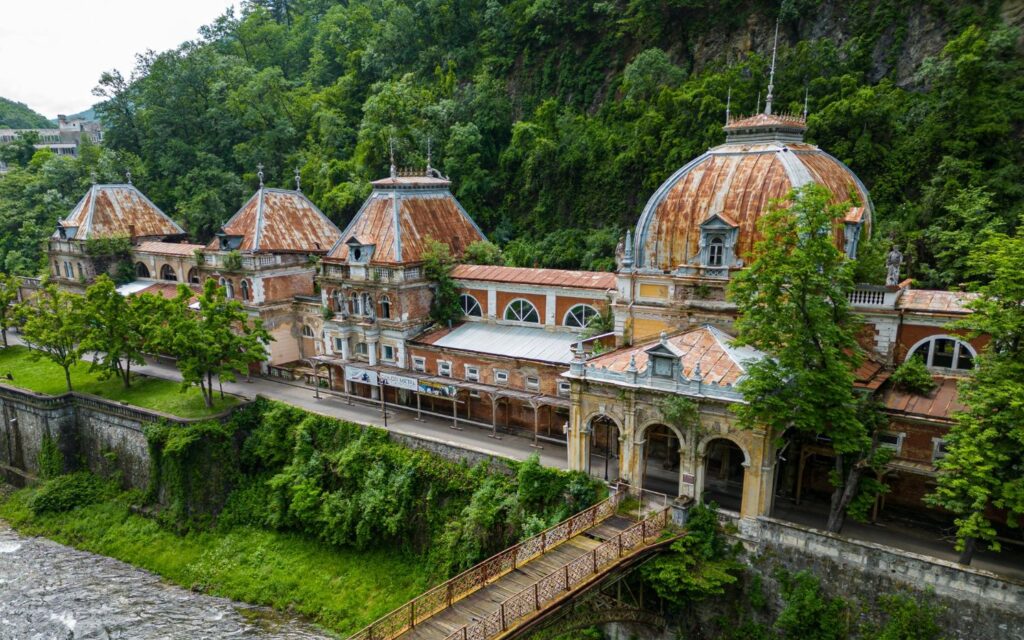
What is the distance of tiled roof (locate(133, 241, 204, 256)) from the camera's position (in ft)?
179

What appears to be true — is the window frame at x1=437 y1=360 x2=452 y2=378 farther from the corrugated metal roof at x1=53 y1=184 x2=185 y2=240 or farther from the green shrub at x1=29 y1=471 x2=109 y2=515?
the corrugated metal roof at x1=53 y1=184 x2=185 y2=240

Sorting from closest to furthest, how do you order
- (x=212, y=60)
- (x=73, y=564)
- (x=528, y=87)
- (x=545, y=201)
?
(x=73, y=564) → (x=545, y=201) → (x=528, y=87) → (x=212, y=60)

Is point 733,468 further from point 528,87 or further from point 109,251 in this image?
point 109,251

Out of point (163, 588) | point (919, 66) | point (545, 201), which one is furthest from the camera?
point (545, 201)

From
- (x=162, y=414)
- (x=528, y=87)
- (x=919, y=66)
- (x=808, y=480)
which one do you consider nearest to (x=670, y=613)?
(x=808, y=480)

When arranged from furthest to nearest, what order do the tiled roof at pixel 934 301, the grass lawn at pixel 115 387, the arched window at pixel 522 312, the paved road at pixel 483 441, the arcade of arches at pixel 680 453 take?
the grass lawn at pixel 115 387, the arched window at pixel 522 312, the tiled roof at pixel 934 301, the arcade of arches at pixel 680 453, the paved road at pixel 483 441

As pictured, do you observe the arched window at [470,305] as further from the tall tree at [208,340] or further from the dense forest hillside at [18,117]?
the dense forest hillside at [18,117]

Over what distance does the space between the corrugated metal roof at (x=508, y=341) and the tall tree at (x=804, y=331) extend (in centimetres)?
1246

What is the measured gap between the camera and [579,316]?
118ft

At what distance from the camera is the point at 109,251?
2249 inches

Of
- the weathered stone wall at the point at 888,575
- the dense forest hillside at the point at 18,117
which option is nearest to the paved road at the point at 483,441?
the weathered stone wall at the point at 888,575

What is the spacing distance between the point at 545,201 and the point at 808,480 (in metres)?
33.1

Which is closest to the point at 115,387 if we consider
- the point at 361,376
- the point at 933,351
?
the point at 361,376

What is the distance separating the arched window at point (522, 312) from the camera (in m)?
37.4
